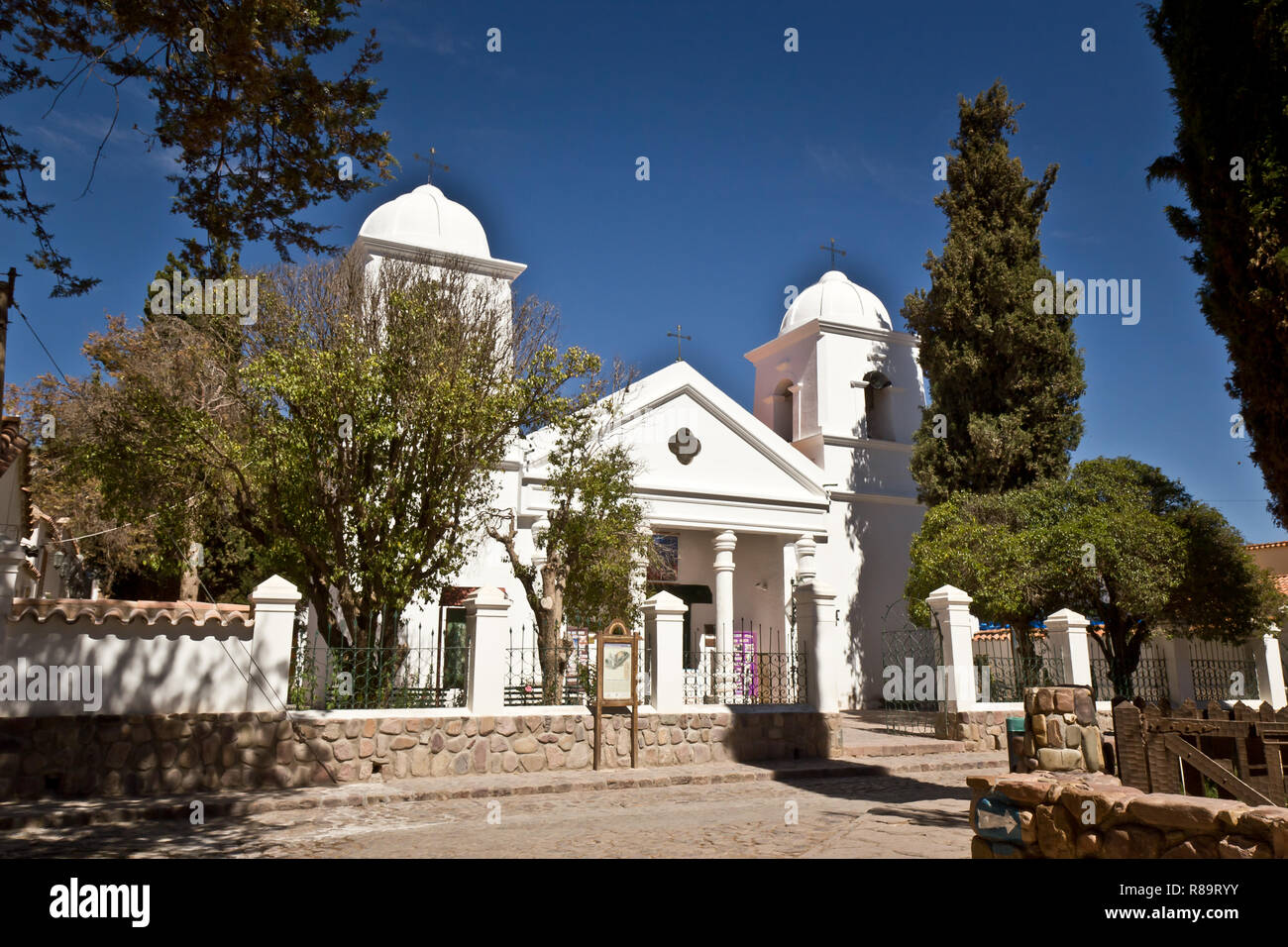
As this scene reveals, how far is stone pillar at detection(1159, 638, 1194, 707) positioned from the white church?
6.55 metres

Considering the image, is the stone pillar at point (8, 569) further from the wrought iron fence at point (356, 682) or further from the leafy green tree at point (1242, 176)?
the leafy green tree at point (1242, 176)

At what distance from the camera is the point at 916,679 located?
52.6 ft

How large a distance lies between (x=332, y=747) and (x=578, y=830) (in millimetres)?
3599

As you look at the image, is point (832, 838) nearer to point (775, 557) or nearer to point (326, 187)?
point (326, 187)

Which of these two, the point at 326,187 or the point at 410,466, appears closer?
the point at 326,187

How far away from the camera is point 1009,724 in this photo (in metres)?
8.05

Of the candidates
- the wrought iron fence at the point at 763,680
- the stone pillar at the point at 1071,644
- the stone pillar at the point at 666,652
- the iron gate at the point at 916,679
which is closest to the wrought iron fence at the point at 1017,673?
the stone pillar at the point at 1071,644

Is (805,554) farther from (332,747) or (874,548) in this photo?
(332,747)

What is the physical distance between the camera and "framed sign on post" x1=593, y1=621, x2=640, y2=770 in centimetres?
1120

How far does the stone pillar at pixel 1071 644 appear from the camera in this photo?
14.3m

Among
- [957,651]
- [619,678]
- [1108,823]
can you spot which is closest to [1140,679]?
[957,651]
